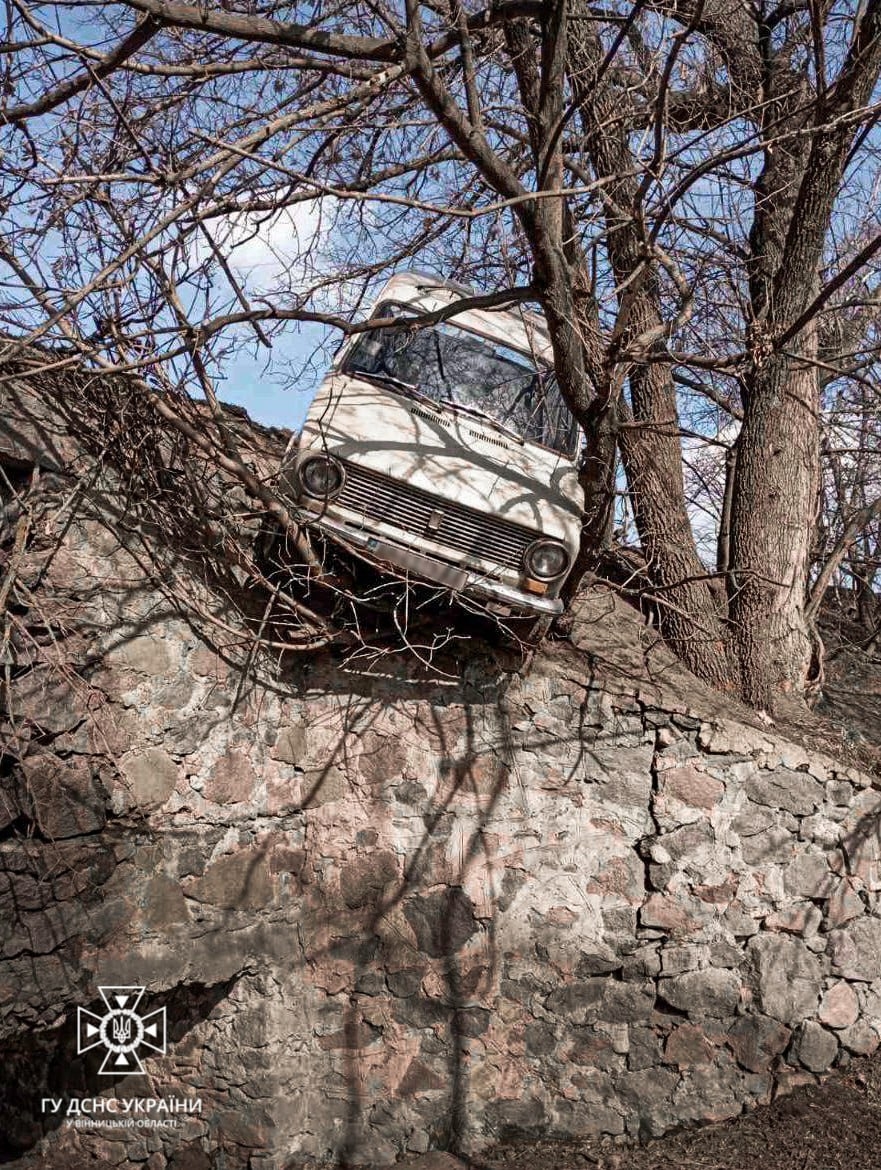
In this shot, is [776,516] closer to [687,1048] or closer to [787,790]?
[787,790]

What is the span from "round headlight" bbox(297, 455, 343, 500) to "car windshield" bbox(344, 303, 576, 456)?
0.89m

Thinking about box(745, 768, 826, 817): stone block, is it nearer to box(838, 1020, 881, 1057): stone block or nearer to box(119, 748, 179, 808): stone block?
box(838, 1020, 881, 1057): stone block

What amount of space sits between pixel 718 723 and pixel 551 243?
9.90ft

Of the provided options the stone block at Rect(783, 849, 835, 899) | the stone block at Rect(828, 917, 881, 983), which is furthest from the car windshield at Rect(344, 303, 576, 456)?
the stone block at Rect(828, 917, 881, 983)

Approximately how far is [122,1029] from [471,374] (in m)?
4.07

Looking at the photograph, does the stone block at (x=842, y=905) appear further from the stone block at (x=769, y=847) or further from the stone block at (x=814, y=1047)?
the stone block at (x=814, y=1047)

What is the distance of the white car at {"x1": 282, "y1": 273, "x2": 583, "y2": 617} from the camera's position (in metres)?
5.37

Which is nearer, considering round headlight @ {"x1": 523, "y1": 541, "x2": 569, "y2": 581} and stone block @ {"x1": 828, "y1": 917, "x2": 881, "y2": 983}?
round headlight @ {"x1": 523, "y1": 541, "x2": 569, "y2": 581}

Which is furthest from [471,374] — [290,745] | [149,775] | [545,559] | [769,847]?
[769,847]

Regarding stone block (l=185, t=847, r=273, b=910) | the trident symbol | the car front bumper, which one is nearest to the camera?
the car front bumper

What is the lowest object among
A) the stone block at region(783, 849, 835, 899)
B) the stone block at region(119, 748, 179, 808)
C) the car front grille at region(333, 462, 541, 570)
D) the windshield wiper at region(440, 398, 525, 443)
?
the stone block at region(783, 849, 835, 899)

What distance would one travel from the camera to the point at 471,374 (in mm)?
6277

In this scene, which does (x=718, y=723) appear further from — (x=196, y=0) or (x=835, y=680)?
(x=196, y=0)

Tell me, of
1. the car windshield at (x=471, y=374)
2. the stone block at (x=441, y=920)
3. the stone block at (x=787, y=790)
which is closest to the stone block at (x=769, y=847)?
the stone block at (x=787, y=790)
